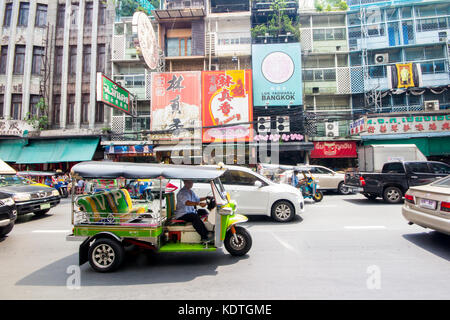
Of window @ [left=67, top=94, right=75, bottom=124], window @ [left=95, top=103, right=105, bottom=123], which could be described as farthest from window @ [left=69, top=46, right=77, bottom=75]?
window @ [left=95, top=103, right=105, bottom=123]

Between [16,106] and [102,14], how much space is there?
10.2 metres

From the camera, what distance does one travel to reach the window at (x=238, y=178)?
24.7 feet

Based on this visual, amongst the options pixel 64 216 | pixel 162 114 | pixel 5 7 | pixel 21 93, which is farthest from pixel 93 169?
pixel 5 7

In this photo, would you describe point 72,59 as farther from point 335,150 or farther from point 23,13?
point 335,150

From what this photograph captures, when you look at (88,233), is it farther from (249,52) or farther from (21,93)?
(21,93)

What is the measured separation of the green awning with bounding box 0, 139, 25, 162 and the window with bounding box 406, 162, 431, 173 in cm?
2452

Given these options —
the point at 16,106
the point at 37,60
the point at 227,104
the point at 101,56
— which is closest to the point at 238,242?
the point at 227,104

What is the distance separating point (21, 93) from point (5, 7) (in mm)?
7713

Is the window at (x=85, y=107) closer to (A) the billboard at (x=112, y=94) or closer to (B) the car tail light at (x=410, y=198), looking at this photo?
(A) the billboard at (x=112, y=94)

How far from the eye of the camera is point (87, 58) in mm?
19891

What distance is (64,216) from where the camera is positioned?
8.92 m

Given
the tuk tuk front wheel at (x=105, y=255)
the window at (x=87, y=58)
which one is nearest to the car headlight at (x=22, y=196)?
the tuk tuk front wheel at (x=105, y=255)

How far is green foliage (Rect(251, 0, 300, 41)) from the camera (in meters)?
19.2

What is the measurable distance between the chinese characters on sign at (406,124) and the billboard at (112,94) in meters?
17.4
